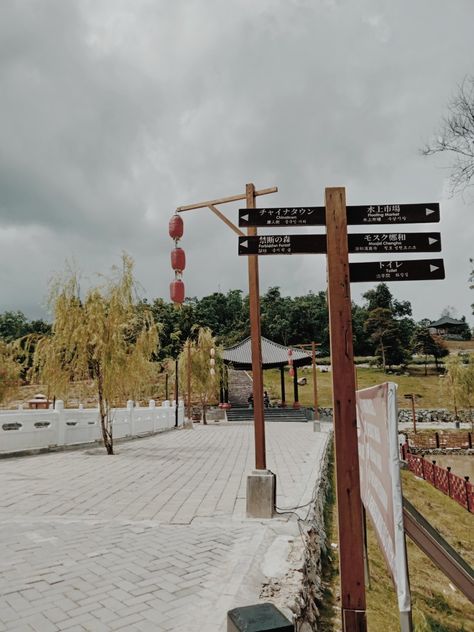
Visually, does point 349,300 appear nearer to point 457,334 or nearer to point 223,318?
point 223,318

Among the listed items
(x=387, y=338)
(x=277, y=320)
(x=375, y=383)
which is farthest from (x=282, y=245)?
(x=277, y=320)

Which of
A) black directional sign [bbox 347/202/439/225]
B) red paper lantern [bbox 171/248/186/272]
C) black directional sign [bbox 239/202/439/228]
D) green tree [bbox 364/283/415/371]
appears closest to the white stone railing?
red paper lantern [bbox 171/248/186/272]

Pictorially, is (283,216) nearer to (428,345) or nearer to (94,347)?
(94,347)

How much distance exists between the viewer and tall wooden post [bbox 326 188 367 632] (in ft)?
9.56

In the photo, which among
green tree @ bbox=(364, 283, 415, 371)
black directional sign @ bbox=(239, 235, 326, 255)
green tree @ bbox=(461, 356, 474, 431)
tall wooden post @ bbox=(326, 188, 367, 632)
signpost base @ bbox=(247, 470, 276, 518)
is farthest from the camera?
green tree @ bbox=(364, 283, 415, 371)

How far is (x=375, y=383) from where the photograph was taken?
4603 centimetres

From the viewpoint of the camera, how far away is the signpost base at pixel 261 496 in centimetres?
548

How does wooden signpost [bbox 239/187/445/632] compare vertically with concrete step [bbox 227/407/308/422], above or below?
above

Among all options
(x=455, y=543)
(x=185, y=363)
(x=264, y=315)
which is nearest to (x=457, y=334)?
(x=264, y=315)

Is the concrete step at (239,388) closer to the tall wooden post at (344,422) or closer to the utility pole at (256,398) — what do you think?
the utility pole at (256,398)

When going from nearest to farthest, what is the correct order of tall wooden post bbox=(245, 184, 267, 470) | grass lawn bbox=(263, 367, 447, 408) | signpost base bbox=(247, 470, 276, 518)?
1. signpost base bbox=(247, 470, 276, 518)
2. tall wooden post bbox=(245, 184, 267, 470)
3. grass lawn bbox=(263, 367, 447, 408)

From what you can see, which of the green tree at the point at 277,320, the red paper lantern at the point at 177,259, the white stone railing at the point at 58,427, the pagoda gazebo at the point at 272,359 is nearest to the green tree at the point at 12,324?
the green tree at the point at 277,320

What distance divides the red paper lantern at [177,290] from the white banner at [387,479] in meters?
5.12

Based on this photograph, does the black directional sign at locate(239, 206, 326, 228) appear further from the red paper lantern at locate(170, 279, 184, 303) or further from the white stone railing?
the white stone railing
